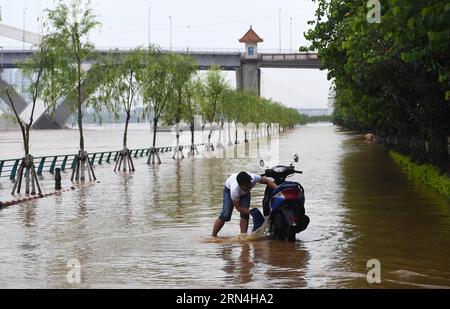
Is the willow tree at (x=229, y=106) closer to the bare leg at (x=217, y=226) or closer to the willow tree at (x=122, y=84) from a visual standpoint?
the willow tree at (x=122, y=84)

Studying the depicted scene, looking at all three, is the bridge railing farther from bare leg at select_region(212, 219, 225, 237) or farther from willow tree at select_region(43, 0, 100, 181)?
bare leg at select_region(212, 219, 225, 237)

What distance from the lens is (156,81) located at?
153ft

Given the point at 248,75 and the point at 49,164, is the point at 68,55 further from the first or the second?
the point at 248,75

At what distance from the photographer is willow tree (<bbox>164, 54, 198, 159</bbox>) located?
48806mm

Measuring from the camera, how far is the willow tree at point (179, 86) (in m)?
48.8

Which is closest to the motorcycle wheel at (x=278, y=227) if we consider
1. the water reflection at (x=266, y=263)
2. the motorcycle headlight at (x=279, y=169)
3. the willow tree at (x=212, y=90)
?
the water reflection at (x=266, y=263)

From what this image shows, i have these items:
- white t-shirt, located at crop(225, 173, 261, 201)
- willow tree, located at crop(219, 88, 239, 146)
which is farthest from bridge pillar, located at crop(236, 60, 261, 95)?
white t-shirt, located at crop(225, 173, 261, 201)

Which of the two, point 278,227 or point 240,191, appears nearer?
point 240,191

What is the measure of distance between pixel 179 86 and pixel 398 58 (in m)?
30.8

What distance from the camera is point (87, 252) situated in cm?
1187

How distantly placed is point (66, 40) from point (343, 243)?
2067cm

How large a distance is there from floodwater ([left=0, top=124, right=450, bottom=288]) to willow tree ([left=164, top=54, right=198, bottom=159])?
26.3 meters

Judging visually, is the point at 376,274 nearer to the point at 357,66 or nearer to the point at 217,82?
the point at 357,66

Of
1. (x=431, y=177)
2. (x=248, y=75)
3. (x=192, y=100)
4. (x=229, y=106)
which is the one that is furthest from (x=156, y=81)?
(x=248, y=75)
